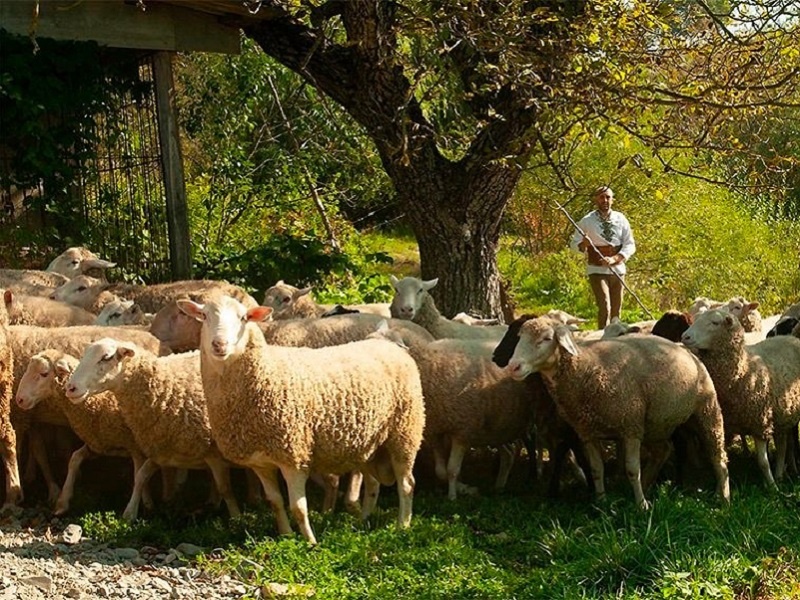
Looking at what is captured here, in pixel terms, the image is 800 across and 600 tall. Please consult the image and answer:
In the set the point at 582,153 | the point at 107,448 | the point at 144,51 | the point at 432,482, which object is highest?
the point at 144,51

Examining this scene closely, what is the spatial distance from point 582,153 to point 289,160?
4.45 m

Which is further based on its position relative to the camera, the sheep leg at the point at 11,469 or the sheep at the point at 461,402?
the sheep at the point at 461,402

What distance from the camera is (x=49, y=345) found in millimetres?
8750

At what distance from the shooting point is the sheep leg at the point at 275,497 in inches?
300

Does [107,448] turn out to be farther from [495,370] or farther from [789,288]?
[789,288]

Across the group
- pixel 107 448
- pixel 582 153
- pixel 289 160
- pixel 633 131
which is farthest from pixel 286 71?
pixel 107 448

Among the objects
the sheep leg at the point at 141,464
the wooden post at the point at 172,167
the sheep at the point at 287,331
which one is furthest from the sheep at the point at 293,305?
the sheep leg at the point at 141,464

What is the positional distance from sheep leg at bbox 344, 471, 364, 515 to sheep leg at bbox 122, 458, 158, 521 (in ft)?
4.13

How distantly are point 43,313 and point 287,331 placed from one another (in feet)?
6.68

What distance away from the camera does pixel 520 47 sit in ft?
31.4

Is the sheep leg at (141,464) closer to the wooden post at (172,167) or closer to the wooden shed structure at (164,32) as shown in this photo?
the wooden shed structure at (164,32)

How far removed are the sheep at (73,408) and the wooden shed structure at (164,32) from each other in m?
4.28

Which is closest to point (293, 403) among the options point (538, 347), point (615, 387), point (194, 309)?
point (194, 309)

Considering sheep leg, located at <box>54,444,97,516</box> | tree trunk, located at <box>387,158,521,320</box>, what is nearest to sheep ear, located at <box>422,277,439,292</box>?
tree trunk, located at <box>387,158,521,320</box>
